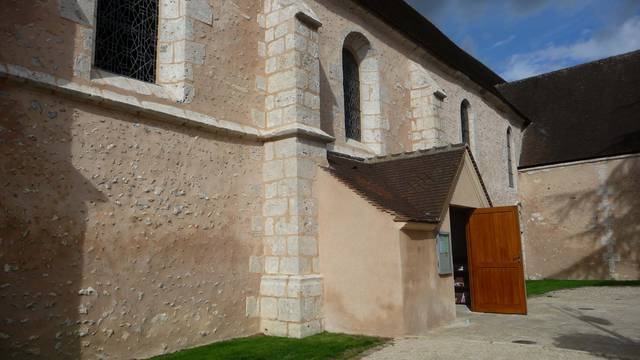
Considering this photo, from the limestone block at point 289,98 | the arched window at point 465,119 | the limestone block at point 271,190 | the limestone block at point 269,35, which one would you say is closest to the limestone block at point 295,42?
the limestone block at point 269,35

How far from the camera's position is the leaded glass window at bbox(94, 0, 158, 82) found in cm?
671

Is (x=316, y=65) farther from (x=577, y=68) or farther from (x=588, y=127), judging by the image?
(x=577, y=68)

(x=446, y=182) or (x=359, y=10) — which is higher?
(x=359, y=10)

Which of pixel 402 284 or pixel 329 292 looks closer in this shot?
pixel 402 284

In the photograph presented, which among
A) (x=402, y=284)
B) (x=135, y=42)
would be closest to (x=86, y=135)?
(x=135, y=42)

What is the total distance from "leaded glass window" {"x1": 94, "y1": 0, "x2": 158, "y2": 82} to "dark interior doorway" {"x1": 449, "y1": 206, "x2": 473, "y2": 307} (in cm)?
685

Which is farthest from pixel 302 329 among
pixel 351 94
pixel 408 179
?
pixel 351 94

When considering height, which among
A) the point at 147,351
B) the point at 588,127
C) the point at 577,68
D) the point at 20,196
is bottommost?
the point at 147,351

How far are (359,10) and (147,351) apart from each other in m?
7.93

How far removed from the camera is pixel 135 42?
7.12 meters

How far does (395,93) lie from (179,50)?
20.0ft

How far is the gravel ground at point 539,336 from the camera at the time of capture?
588 centimetres

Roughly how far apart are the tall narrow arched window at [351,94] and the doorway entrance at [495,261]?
292cm

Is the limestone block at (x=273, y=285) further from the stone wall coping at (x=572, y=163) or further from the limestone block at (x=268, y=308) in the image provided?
the stone wall coping at (x=572, y=163)
